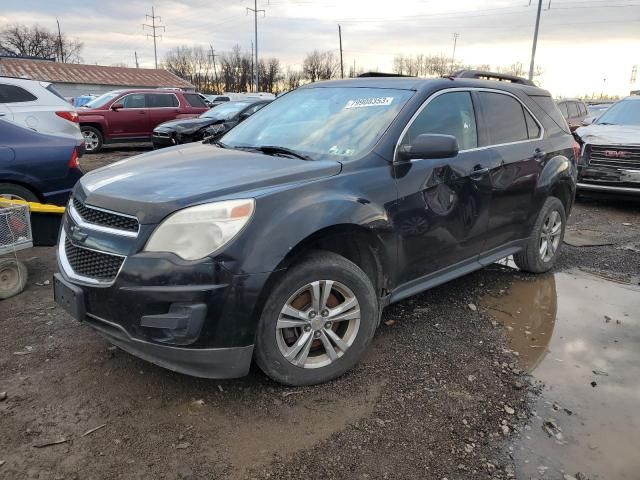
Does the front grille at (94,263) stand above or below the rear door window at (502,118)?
below

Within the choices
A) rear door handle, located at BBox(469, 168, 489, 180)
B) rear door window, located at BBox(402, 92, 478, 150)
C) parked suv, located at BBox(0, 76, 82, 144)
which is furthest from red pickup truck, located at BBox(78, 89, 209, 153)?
rear door handle, located at BBox(469, 168, 489, 180)

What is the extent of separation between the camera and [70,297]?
2.78 meters

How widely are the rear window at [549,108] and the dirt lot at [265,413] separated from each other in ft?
7.61

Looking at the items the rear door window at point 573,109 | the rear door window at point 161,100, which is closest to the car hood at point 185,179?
the rear door window at point 161,100

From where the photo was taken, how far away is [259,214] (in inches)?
103

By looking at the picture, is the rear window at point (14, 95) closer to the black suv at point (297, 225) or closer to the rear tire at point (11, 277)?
the rear tire at point (11, 277)

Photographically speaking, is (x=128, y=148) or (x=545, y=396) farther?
(x=128, y=148)

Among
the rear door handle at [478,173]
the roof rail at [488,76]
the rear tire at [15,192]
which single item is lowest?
the rear tire at [15,192]

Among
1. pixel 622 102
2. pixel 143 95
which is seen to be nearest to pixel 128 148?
pixel 143 95

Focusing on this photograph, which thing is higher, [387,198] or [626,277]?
[387,198]

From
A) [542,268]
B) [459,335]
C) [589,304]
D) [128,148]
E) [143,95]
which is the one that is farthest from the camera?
[128,148]

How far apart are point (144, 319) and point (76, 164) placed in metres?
3.99

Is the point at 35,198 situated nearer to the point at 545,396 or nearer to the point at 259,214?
the point at 259,214

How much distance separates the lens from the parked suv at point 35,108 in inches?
254
